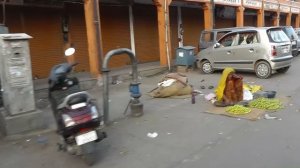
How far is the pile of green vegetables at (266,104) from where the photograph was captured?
294 inches

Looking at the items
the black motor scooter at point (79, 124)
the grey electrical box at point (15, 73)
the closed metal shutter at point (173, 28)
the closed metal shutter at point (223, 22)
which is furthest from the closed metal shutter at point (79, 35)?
the closed metal shutter at point (223, 22)

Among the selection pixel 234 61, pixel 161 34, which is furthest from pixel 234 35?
pixel 161 34

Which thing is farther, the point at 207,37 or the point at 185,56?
the point at 207,37

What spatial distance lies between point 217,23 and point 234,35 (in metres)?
12.0

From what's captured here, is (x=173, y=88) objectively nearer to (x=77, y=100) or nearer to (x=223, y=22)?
(x=77, y=100)

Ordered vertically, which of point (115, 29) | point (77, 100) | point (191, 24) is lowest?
point (77, 100)

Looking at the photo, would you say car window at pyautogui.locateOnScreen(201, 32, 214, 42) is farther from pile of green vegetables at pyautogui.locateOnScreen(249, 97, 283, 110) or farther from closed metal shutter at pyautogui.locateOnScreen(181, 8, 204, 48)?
pile of green vegetables at pyautogui.locateOnScreen(249, 97, 283, 110)

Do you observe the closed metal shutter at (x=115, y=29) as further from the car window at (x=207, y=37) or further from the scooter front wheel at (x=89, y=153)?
the scooter front wheel at (x=89, y=153)

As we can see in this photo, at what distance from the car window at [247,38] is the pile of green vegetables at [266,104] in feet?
14.5

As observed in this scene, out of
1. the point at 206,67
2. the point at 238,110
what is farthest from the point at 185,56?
the point at 238,110

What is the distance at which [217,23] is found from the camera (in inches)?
955

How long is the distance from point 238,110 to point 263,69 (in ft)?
17.0

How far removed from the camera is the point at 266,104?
7598mm

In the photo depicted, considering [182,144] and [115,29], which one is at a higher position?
[115,29]
